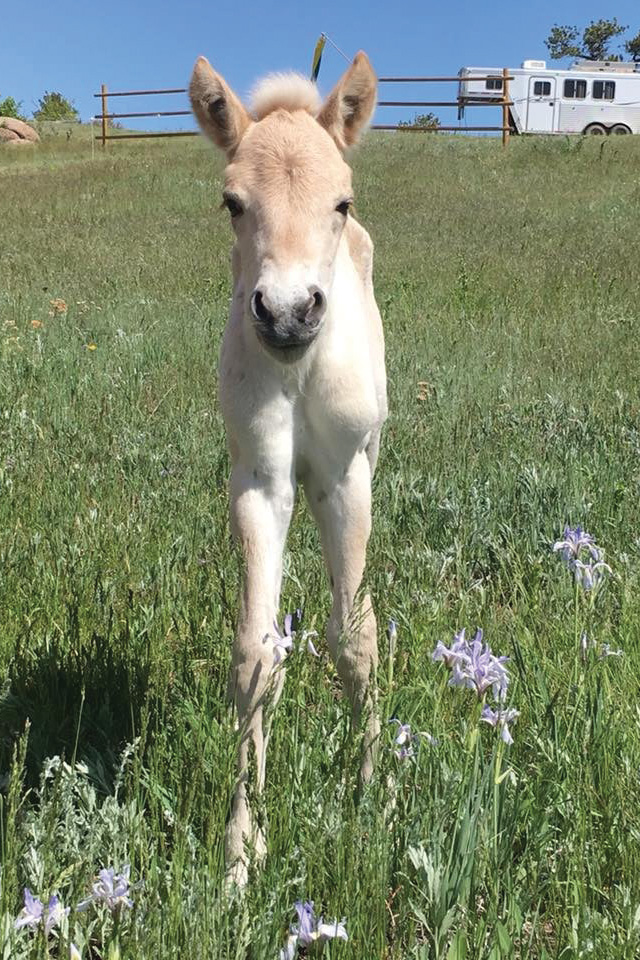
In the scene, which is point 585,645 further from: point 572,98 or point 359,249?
point 572,98

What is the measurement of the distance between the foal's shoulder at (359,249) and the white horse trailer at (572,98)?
40285mm

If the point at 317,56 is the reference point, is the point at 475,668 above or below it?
below

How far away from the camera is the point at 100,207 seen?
16.2 meters

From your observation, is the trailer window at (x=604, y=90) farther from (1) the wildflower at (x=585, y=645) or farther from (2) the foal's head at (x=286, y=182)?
(1) the wildflower at (x=585, y=645)

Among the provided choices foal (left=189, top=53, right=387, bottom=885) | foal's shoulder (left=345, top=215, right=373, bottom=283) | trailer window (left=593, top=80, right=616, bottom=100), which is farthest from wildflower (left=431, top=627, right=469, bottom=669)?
trailer window (left=593, top=80, right=616, bottom=100)

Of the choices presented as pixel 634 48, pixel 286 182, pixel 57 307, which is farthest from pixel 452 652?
pixel 634 48

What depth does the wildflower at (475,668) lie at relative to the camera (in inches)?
66.6

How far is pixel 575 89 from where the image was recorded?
4112cm

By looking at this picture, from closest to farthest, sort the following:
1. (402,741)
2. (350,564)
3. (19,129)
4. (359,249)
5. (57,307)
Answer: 1. (402,741)
2. (350,564)
3. (359,249)
4. (57,307)
5. (19,129)

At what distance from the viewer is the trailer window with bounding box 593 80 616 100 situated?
41.2 meters

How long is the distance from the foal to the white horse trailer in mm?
41264

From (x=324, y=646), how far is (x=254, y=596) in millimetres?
800

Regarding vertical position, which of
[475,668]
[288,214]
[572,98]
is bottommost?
[475,668]

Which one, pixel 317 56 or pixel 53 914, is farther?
pixel 317 56
